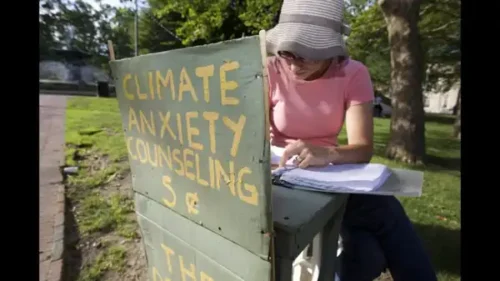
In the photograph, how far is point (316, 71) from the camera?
1.42 meters

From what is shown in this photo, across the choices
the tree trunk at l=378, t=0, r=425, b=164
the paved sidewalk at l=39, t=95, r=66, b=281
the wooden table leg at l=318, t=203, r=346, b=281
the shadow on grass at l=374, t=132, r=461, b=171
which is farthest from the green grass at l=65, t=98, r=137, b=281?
the shadow on grass at l=374, t=132, r=461, b=171

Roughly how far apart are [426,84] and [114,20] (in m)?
18.1

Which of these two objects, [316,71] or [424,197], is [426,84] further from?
[316,71]

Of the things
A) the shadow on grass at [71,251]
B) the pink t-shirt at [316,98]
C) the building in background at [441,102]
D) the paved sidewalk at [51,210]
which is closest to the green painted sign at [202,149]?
the pink t-shirt at [316,98]

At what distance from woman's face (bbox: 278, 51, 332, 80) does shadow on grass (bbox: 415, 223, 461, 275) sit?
1.78 m

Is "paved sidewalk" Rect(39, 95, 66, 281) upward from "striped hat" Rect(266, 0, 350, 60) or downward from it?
downward

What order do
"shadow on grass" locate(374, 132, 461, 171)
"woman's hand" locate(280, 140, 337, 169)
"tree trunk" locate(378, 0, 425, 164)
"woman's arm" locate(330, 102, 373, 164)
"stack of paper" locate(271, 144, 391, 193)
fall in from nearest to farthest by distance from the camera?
1. "stack of paper" locate(271, 144, 391, 193)
2. "woman's hand" locate(280, 140, 337, 169)
3. "woman's arm" locate(330, 102, 373, 164)
4. "tree trunk" locate(378, 0, 425, 164)
5. "shadow on grass" locate(374, 132, 461, 171)

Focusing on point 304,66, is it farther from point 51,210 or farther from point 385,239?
point 51,210

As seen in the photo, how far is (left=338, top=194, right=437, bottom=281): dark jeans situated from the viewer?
1.48 metres

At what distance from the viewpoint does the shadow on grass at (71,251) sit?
2.49 m

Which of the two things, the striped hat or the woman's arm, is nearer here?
the striped hat

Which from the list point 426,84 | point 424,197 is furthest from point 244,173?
point 426,84

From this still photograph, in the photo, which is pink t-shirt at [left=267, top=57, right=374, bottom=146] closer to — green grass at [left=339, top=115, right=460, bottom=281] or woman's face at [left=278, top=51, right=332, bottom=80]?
woman's face at [left=278, top=51, right=332, bottom=80]
